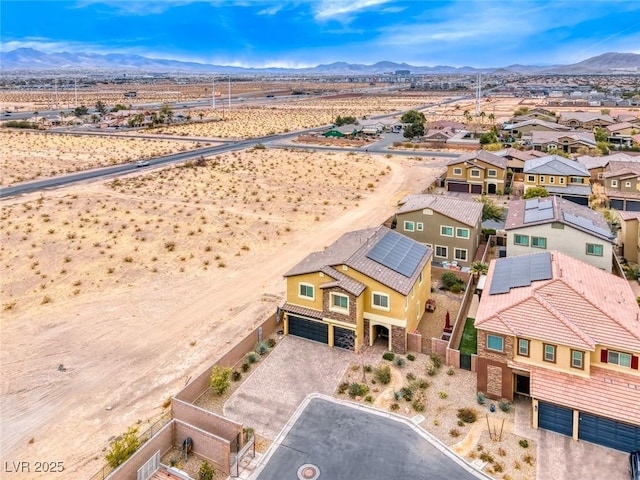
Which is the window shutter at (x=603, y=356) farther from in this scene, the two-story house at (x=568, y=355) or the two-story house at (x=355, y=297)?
the two-story house at (x=355, y=297)

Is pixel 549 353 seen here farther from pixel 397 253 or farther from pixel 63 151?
pixel 63 151

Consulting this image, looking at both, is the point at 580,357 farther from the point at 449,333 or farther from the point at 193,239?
the point at 193,239

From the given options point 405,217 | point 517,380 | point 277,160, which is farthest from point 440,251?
point 277,160

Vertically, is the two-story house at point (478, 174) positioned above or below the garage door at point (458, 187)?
above

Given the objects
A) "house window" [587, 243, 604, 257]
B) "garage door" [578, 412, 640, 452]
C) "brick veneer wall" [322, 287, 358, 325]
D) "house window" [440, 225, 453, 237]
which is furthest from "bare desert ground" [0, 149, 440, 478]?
"house window" [587, 243, 604, 257]

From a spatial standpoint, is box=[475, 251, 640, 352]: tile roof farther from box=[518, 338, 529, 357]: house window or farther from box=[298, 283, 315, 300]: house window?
box=[298, 283, 315, 300]: house window

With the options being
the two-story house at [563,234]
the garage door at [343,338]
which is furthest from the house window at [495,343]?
the two-story house at [563,234]
